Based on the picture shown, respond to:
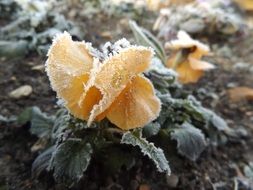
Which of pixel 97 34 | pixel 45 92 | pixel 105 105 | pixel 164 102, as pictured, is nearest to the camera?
pixel 105 105

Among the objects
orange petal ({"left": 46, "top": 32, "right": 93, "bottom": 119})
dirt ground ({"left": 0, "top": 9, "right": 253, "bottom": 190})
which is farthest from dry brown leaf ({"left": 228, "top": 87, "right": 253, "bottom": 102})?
orange petal ({"left": 46, "top": 32, "right": 93, "bottom": 119})

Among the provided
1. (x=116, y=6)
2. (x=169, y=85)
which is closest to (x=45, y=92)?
(x=169, y=85)

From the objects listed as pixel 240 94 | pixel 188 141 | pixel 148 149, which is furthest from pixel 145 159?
pixel 240 94

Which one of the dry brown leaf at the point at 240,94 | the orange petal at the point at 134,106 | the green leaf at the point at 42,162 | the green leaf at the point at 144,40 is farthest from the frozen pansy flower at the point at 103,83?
the dry brown leaf at the point at 240,94

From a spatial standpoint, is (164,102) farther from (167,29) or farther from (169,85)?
(167,29)

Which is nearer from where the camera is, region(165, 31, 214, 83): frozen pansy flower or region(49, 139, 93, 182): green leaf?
region(49, 139, 93, 182): green leaf

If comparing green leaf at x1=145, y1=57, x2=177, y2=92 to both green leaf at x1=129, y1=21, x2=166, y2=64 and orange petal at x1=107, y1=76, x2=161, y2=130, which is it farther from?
orange petal at x1=107, y1=76, x2=161, y2=130
